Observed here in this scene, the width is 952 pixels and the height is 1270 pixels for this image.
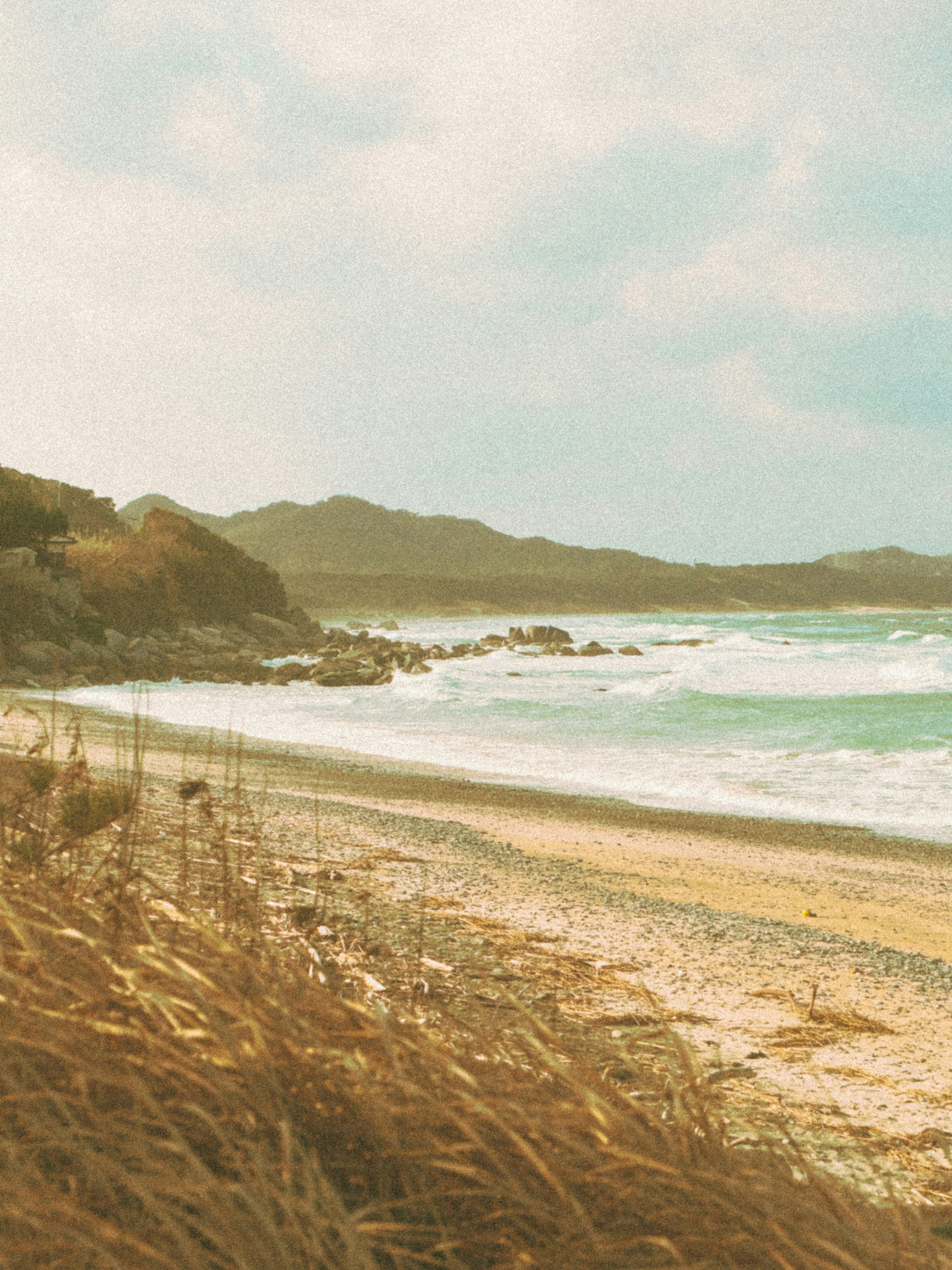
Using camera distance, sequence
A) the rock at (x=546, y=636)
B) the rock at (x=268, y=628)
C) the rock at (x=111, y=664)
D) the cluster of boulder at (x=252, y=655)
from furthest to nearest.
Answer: the rock at (x=546, y=636) → the rock at (x=268, y=628) → the rock at (x=111, y=664) → the cluster of boulder at (x=252, y=655)

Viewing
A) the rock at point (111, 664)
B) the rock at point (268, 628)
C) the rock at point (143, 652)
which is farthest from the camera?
the rock at point (268, 628)

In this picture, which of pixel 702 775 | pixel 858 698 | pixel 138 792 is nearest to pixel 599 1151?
pixel 138 792

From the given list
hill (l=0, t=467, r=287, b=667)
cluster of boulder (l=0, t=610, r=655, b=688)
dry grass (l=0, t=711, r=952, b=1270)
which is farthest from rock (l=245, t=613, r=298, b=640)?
dry grass (l=0, t=711, r=952, b=1270)

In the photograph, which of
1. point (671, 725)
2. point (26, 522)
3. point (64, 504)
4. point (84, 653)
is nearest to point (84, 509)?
point (64, 504)

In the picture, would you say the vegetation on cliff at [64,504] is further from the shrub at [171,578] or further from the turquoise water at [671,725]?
the turquoise water at [671,725]

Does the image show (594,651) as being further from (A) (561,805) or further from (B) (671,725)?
(A) (561,805)

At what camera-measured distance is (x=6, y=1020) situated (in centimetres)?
162

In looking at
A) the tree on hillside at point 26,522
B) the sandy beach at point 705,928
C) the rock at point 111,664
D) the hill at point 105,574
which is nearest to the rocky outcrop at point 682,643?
the hill at point 105,574

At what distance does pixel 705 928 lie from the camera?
247 inches

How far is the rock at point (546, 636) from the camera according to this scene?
54094 millimetres

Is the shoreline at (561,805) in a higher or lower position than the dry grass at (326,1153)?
lower

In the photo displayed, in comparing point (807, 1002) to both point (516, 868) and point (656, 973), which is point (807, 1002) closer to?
point (656, 973)

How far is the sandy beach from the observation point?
376 cm

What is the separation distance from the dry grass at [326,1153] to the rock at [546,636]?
5143cm
